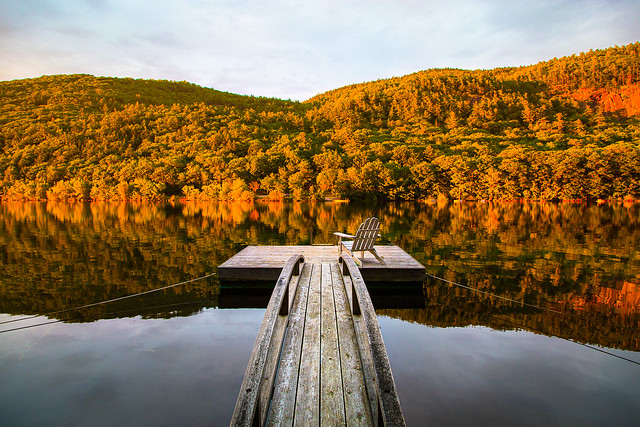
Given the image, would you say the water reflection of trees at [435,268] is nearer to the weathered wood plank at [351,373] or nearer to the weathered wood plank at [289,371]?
the weathered wood plank at [351,373]

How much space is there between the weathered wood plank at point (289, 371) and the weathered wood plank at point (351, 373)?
42cm

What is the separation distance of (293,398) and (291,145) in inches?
2716

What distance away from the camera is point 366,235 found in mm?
7758

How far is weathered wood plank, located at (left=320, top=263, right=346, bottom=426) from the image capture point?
2.81 metres

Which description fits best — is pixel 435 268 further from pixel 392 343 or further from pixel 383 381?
pixel 383 381

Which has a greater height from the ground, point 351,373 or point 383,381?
point 383,381

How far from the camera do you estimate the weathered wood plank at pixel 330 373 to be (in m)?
2.81

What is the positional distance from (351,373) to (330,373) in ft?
0.61

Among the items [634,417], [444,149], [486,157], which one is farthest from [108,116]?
[634,417]

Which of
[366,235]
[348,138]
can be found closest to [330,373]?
[366,235]

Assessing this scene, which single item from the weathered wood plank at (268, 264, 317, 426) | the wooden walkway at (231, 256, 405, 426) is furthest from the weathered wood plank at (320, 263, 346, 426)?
the weathered wood plank at (268, 264, 317, 426)

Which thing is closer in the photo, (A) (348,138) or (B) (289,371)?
(B) (289,371)

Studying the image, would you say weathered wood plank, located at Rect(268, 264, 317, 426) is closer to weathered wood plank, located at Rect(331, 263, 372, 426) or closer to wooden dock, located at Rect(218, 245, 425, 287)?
weathered wood plank, located at Rect(331, 263, 372, 426)

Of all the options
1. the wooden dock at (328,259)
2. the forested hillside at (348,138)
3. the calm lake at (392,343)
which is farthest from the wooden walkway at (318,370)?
the forested hillside at (348,138)
